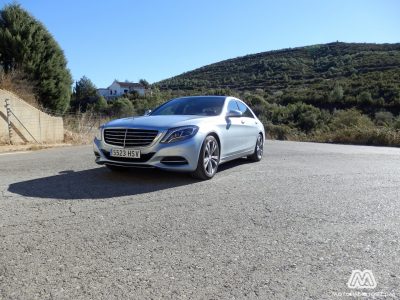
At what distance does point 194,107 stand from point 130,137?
181cm

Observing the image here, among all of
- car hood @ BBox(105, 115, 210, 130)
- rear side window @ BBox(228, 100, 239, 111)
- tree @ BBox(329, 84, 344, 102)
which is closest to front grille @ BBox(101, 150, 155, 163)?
car hood @ BBox(105, 115, 210, 130)

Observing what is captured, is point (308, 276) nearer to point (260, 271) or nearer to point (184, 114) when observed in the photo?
point (260, 271)

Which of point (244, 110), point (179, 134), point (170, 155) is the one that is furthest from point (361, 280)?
point (244, 110)

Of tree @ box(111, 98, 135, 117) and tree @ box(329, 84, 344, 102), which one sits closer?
tree @ box(111, 98, 135, 117)

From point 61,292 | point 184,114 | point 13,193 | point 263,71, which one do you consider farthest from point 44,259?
point 263,71

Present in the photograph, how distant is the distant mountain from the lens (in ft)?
148

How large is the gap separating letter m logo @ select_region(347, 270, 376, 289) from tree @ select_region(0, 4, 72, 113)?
646 inches

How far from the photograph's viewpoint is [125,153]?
6070 millimetres

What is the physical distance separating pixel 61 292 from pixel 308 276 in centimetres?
171

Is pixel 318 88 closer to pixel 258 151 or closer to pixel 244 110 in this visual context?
pixel 258 151

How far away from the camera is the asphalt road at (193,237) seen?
2.73 metres

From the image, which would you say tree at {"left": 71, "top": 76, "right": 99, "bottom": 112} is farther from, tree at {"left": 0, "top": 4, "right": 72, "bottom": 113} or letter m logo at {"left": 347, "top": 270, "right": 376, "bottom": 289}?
letter m logo at {"left": 347, "top": 270, "right": 376, "bottom": 289}

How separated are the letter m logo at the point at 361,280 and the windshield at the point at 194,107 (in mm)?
4643

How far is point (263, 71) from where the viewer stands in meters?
63.8
